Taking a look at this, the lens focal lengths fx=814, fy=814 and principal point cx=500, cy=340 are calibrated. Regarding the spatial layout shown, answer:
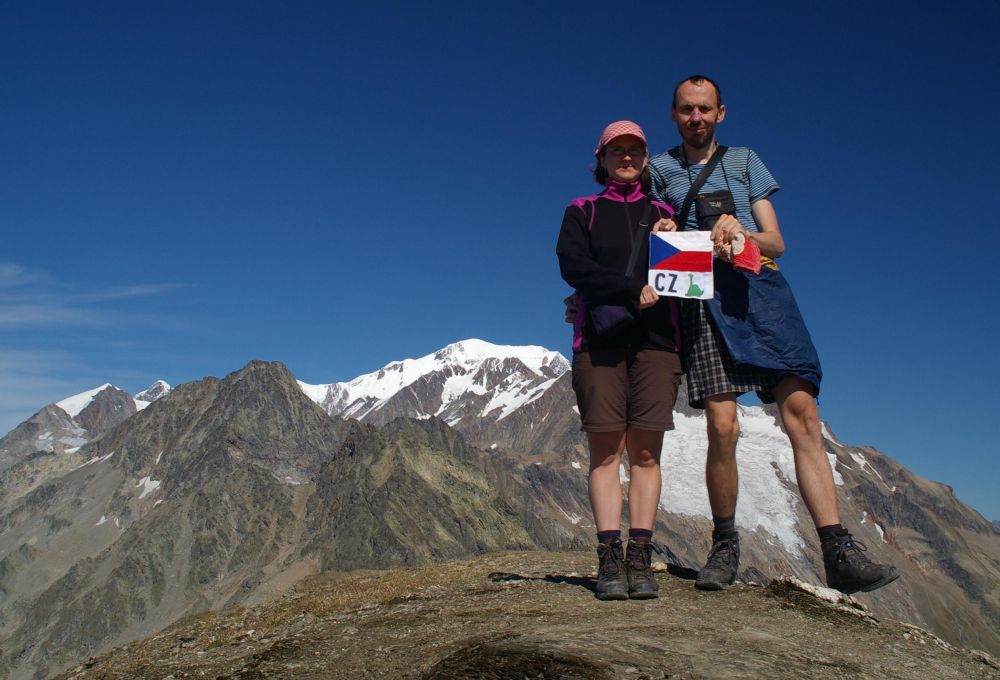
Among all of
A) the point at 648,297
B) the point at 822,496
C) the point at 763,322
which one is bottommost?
the point at 822,496

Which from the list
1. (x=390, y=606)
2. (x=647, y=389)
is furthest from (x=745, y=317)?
(x=390, y=606)

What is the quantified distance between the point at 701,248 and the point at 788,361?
1.40 meters

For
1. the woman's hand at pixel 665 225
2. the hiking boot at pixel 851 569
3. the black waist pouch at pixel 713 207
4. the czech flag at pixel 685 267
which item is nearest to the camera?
the hiking boot at pixel 851 569

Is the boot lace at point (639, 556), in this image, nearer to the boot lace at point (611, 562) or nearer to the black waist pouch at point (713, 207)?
the boot lace at point (611, 562)

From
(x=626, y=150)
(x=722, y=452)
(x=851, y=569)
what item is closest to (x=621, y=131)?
(x=626, y=150)

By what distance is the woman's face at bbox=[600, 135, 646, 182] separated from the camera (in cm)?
832

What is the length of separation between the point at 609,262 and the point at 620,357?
961 mm

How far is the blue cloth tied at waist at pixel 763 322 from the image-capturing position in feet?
25.9

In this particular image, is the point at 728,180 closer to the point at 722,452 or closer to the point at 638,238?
the point at 638,238

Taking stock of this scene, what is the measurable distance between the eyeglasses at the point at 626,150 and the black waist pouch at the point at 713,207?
77cm

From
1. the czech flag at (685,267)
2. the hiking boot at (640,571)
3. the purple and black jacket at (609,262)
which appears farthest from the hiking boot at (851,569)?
the czech flag at (685,267)

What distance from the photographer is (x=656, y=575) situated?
363 inches

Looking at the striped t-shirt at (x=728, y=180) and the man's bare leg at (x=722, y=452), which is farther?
the striped t-shirt at (x=728, y=180)

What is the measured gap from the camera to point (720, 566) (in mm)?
8375
